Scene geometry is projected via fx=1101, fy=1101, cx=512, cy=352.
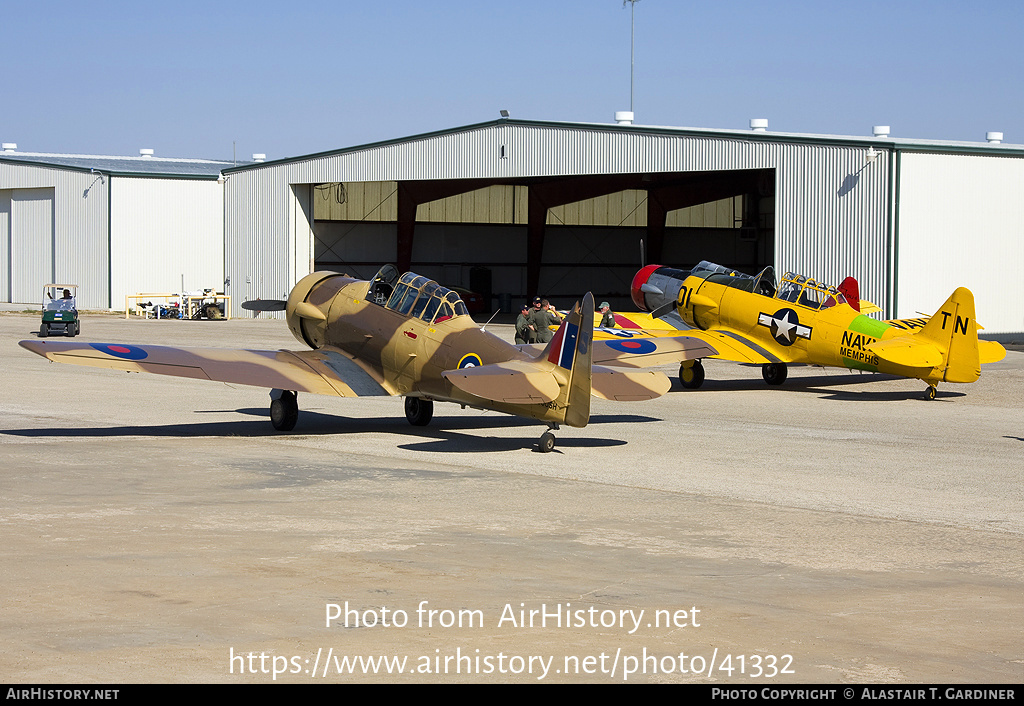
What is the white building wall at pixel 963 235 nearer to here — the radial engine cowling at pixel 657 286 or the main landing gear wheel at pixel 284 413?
the radial engine cowling at pixel 657 286

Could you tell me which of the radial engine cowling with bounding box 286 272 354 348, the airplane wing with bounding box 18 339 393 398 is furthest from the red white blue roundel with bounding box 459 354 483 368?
the radial engine cowling with bounding box 286 272 354 348

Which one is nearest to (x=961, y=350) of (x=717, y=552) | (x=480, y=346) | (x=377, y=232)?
(x=480, y=346)

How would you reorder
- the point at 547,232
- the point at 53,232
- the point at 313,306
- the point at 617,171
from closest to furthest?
the point at 313,306
the point at 617,171
the point at 53,232
the point at 547,232

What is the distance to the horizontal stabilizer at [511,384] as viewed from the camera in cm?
1197

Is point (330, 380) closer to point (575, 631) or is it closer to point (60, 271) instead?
point (575, 631)

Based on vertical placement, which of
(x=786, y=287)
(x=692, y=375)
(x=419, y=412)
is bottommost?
(x=419, y=412)

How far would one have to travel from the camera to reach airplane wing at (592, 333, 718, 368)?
16797 mm

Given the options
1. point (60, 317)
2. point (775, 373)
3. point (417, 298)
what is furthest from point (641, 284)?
point (60, 317)

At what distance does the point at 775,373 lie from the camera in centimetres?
2188

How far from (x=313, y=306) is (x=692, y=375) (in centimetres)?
842

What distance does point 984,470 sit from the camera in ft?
39.3

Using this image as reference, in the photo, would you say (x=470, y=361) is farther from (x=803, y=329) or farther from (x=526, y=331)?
(x=526, y=331)

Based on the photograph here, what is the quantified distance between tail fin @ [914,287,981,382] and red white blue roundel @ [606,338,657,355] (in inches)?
190

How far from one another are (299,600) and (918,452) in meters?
9.33
